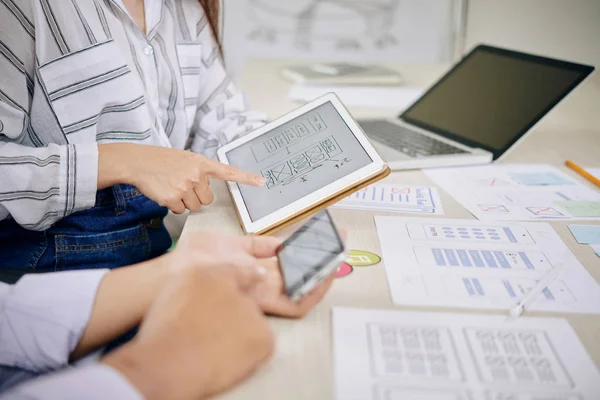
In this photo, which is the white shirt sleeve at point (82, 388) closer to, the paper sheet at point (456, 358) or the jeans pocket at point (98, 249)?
the paper sheet at point (456, 358)

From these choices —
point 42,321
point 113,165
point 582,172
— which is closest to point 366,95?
point 582,172

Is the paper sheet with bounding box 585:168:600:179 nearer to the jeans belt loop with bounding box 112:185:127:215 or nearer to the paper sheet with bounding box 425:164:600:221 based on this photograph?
A: the paper sheet with bounding box 425:164:600:221

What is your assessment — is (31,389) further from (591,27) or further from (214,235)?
(591,27)

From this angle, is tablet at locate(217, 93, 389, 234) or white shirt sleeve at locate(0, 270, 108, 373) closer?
white shirt sleeve at locate(0, 270, 108, 373)

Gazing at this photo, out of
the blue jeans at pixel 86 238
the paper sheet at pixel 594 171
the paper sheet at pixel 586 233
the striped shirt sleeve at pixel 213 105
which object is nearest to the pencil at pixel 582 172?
the paper sheet at pixel 594 171

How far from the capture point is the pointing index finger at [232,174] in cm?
77

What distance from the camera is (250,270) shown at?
0.52 metres

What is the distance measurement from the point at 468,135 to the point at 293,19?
1.39m

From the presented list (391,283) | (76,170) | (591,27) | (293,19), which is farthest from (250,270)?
(293,19)

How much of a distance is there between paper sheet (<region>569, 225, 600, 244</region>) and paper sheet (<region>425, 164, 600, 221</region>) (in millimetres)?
31

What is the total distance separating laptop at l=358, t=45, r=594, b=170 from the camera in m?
1.01

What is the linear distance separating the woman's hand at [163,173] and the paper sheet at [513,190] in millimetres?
329

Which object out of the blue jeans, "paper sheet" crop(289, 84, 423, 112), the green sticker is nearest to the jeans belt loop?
the blue jeans

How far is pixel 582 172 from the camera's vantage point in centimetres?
97
